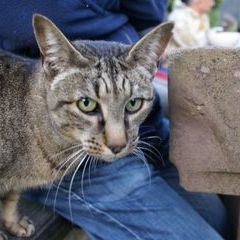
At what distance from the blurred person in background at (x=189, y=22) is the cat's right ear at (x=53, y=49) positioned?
269cm

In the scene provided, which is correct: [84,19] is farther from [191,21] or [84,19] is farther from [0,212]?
[191,21]

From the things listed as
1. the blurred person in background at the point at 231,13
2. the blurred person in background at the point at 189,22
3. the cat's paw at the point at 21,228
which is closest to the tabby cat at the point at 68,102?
the cat's paw at the point at 21,228

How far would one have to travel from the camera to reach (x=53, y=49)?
4.99ft

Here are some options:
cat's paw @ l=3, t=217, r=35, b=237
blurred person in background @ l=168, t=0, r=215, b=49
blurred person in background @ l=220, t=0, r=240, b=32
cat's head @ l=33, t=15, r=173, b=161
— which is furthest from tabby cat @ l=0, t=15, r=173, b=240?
blurred person in background @ l=220, t=0, r=240, b=32

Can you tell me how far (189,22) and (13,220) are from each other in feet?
10.5

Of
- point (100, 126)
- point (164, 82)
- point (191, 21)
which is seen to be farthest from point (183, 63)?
point (191, 21)

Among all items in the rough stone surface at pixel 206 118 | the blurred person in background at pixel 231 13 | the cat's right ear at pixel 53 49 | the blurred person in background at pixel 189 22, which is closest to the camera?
the cat's right ear at pixel 53 49

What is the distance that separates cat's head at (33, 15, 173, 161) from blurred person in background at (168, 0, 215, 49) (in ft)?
8.51

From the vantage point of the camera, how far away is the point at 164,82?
2369 mm

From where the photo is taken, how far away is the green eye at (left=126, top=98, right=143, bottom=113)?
1.60 metres

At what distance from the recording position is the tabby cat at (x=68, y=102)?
1.53 m

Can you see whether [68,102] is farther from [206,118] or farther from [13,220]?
[13,220]

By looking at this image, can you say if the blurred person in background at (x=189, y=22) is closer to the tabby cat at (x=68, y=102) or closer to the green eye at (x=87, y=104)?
the tabby cat at (x=68, y=102)

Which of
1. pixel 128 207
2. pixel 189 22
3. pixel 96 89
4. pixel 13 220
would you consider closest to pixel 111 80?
pixel 96 89
